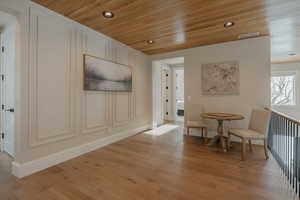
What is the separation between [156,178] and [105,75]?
233 centimetres

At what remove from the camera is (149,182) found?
75.3 inches

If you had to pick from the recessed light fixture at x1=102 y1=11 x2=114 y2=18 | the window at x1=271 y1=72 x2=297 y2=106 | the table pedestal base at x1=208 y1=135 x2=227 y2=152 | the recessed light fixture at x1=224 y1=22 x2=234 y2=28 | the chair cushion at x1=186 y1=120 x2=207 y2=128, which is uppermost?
the recessed light fixture at x1=102 y1=11 x2=114 y2=18

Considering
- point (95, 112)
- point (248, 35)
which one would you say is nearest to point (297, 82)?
point (248, 35)

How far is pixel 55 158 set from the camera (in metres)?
2.38

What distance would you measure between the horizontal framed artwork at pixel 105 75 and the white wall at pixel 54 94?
128mm

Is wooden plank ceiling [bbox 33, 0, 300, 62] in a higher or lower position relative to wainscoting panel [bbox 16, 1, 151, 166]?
higher

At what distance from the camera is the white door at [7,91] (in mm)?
2451

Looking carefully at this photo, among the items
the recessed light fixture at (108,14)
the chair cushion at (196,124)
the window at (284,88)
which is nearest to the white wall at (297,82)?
the window at (284,88)

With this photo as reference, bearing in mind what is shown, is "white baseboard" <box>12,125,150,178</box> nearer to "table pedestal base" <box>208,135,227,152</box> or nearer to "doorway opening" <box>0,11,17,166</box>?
"doorway opening" <box>0,11,17,166</box>

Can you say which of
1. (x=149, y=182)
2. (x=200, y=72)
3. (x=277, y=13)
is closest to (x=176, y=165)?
(x=149, y=182)

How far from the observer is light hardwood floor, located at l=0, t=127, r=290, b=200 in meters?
1.67

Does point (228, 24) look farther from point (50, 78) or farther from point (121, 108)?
point (50, 78)

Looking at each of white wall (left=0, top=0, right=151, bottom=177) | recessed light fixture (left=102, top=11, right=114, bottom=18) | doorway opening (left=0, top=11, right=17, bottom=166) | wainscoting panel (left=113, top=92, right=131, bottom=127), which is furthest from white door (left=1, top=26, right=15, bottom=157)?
wainscoting panel (left=113, top=92, right=131, bottom=127)

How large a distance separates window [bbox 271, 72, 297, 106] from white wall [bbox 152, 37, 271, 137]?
380 centimetres
